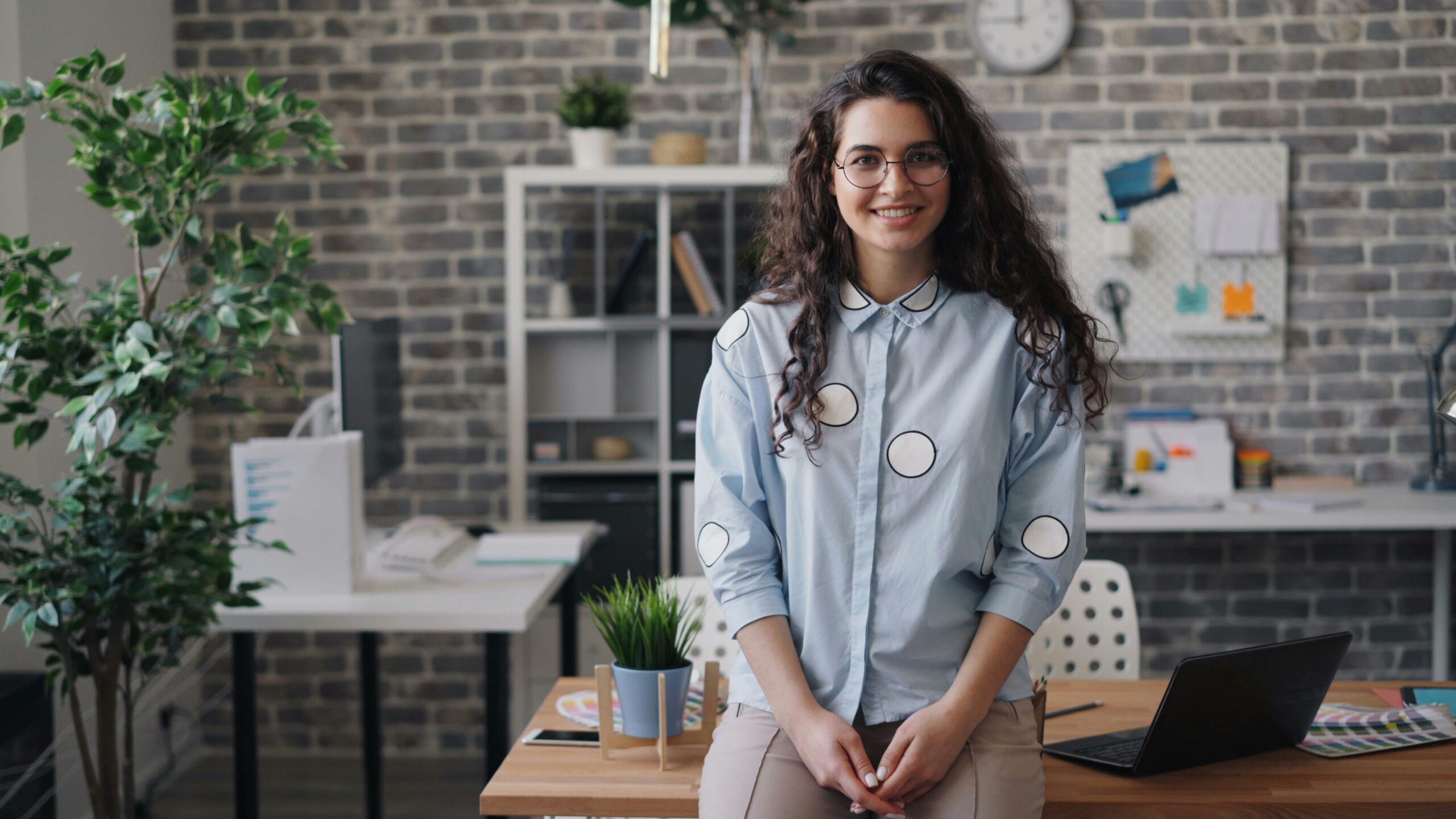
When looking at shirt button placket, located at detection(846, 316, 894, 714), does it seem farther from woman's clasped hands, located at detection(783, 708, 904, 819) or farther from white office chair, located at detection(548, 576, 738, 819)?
white office chair, located at detection(548, 576, 738, 819)

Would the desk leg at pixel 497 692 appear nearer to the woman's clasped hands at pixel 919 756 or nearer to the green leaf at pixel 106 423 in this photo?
the green leaf at pixel 106 423

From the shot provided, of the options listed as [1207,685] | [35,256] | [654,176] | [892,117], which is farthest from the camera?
[654,176]

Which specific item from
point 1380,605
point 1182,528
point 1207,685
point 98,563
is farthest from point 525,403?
point 1380,605

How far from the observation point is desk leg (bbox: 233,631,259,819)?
2.32 m

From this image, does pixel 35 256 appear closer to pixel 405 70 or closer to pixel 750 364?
pixel 750 364

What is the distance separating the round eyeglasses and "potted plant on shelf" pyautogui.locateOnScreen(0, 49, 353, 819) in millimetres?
1044

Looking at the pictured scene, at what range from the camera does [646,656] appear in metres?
1.47

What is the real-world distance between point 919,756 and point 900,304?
21.6 inches

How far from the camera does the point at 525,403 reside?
3420 mm

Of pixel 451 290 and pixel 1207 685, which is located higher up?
pixel 451 290

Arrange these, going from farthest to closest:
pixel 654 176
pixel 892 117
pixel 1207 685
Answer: pixel 654 176 < pixel 892 117 < pixel 1207 685

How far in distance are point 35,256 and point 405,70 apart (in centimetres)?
189

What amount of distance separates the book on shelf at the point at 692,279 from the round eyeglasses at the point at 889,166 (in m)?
1.97

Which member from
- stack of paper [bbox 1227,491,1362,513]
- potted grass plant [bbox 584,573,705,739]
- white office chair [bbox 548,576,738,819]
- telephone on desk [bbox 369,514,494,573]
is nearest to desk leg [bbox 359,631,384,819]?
telephone on desk [bbox 369,514,494,573]
